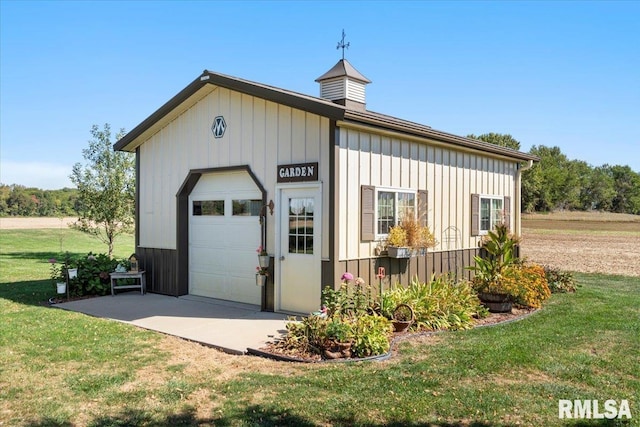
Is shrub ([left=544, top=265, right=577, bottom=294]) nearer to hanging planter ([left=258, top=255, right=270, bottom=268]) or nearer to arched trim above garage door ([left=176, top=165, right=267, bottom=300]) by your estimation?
hanging planter ([left=258, top=255, right=270, bottom=268])

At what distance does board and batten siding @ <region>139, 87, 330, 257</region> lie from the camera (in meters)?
8.07

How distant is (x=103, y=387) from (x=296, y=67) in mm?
8950

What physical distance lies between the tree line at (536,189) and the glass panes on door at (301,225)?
10596mm

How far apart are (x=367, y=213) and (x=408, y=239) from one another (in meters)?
1.04

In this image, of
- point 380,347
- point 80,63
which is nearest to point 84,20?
point 80,63

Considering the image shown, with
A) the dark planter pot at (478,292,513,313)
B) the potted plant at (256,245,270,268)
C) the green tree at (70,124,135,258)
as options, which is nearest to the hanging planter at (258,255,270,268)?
the potted plant at (256,245,270,268)

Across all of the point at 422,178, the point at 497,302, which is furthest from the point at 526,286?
the point at 422,178

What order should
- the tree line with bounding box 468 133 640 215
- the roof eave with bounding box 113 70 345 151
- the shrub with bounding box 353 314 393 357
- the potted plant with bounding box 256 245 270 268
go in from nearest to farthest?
the shrub with bounding box 353 314 393 357, the roof eave with bounding box 113 70 345 151, the potted plant with bounding box 256 245 270 268, the tree line with bounding box 468 133 640 215

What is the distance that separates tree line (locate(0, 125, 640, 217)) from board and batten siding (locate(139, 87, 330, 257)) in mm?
6366

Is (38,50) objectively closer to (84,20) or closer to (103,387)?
(84,20)

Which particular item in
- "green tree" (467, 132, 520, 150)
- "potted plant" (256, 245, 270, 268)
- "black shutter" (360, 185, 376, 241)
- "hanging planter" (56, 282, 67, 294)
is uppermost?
"green tree" (467, 132, 520, 150)

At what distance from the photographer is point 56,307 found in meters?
9.19
